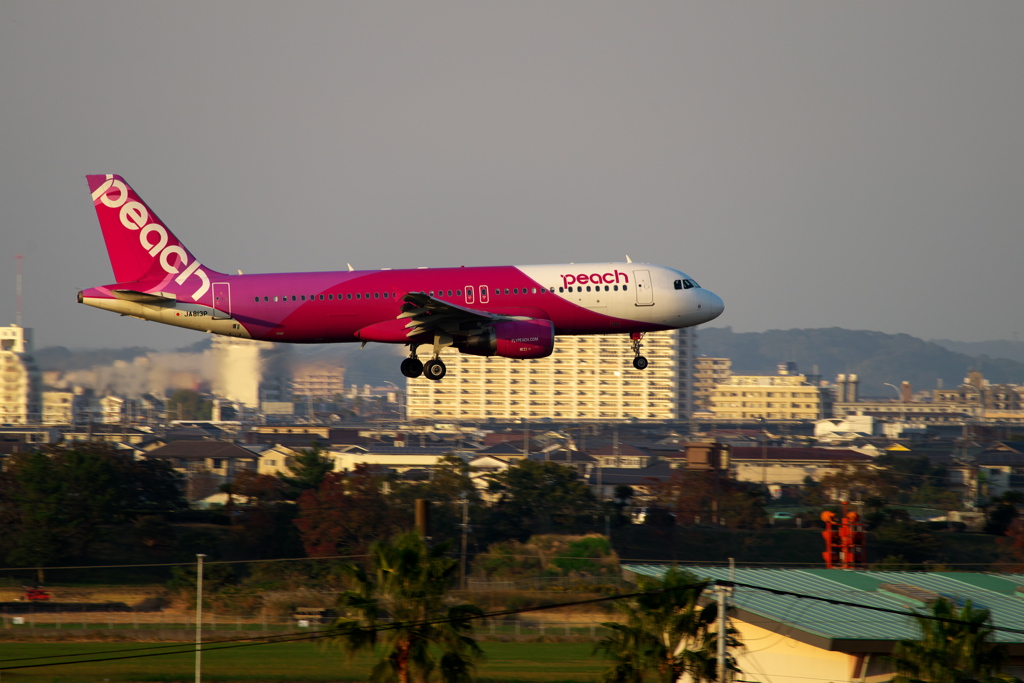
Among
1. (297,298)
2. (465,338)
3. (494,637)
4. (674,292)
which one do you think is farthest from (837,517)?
(297,298)

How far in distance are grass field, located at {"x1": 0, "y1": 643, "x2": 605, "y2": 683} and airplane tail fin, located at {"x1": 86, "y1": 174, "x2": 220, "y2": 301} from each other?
53.5 feet

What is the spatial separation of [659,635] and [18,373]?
2764 inches

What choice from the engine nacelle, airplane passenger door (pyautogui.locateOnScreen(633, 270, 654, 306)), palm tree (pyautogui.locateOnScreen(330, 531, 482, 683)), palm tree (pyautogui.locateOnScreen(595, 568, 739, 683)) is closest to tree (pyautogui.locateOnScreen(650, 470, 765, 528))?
airplane passenger door (pyautogui.locateOnScreen(633, 270, 654, 306))

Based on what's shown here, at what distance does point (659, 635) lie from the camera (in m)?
33.1

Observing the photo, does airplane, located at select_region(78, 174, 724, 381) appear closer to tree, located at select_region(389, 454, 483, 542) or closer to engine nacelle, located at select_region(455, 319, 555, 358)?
engine nacelle, located at select_region(455, 319, 555, 358)

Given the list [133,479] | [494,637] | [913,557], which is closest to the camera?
[494,637]

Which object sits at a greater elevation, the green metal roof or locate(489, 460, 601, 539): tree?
the green metal roof

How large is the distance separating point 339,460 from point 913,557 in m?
60.6

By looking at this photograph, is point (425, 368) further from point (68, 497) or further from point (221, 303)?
point (68, 497)

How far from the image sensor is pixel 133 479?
86.3 m

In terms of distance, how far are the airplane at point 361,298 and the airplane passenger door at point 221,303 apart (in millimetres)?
40

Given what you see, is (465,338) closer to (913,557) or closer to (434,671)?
(434,671)

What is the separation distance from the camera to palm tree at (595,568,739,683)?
32.2 meters

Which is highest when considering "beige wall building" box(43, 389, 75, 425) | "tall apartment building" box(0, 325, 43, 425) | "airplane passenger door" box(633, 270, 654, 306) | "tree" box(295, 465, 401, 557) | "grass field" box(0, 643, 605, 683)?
"airplane passenger door" box(633, 270, 654, 306)
